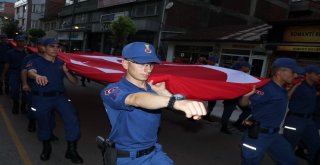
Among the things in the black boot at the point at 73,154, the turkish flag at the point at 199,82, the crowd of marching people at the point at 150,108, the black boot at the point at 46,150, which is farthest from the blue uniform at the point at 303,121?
the black boot at the point at 46,150

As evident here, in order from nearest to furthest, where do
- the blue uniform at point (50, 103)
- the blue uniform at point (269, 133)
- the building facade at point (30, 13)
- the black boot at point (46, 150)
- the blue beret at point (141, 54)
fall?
the blue beret at point (141, 54), the blue uniform at point (269, 133), the blue uniform at point (50, 103), the black boot at point (46, 150), the building facade at point (30, 13)

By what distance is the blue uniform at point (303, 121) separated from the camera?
5.23 metres

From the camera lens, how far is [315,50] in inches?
627

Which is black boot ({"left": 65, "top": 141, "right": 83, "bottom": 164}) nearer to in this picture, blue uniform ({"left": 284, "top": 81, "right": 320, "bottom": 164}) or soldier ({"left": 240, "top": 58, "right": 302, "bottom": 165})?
soldier ({"left": 240, "top": 58, "right": 302, "bottom": 165})

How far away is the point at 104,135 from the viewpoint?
273 inches

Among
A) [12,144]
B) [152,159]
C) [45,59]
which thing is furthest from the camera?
[12,144]

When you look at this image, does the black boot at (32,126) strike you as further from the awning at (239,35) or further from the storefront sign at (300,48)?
the awning at (239,35)

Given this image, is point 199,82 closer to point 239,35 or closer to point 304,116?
point 304,116

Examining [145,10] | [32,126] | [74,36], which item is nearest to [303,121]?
[32,126]

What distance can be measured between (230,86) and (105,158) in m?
2.29

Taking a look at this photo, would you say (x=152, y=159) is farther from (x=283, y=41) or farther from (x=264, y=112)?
(x=283, y=41)

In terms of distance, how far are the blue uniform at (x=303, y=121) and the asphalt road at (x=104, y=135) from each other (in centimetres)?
109

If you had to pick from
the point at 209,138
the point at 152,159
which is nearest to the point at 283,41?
the point at 209,138

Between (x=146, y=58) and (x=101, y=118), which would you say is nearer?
(x=146, y=58)
